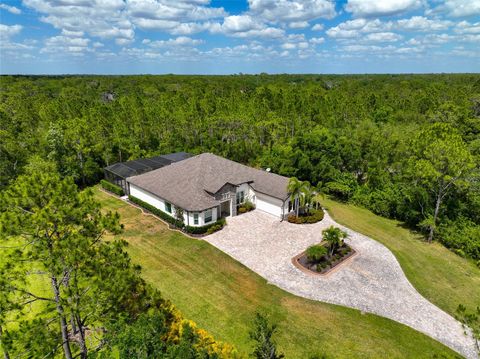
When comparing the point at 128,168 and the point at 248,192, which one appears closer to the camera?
the point at 248,192

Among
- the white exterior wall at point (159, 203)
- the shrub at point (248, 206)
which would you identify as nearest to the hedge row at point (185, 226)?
the white exterior wall at point (159, 203)

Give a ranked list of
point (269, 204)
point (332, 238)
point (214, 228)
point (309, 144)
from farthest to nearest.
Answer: point (309, 144)
point (269, 204)
point (214, 228)
point (332, 238)

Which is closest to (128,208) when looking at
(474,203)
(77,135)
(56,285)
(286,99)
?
(77,135)

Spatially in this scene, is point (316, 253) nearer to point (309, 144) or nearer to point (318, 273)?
point (318, 273)

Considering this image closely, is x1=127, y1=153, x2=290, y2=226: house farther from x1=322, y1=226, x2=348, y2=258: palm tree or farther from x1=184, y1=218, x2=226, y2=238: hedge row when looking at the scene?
x1=322, y1=226, x2=348, y2=258: palm tree

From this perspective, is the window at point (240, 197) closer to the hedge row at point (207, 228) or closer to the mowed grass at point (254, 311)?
the hedge row at point (207, 228)

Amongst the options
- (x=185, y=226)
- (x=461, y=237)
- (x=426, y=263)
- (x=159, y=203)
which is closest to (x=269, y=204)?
(x=185, y=226)

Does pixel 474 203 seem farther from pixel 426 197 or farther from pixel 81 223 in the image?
pixel 81 223

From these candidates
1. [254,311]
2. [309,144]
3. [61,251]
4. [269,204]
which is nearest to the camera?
[61,251]
